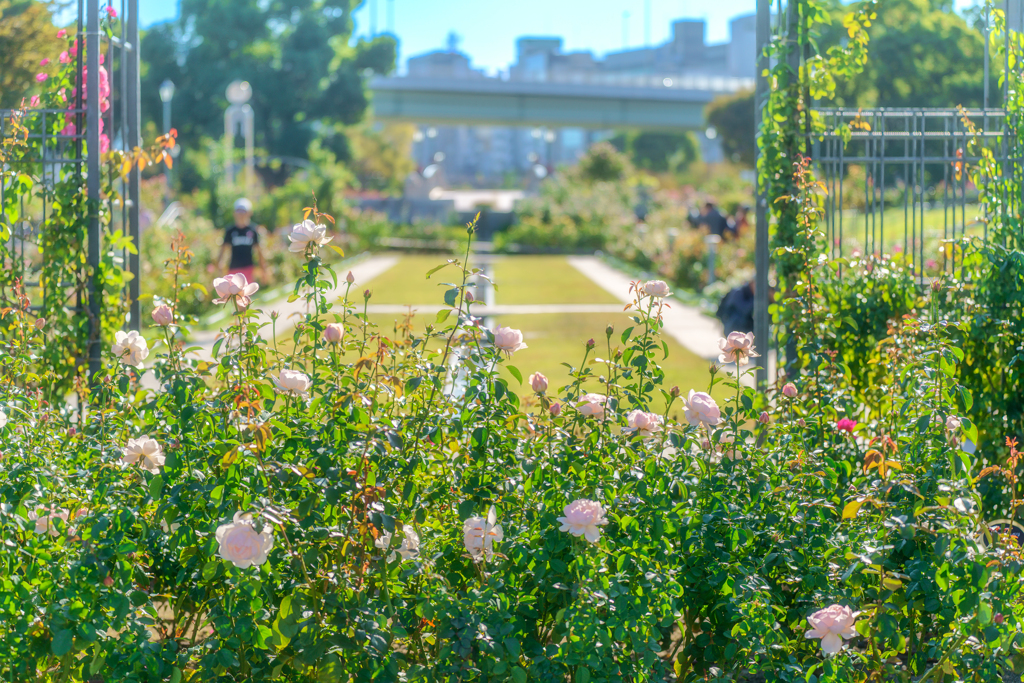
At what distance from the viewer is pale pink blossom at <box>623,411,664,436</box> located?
2.92 m

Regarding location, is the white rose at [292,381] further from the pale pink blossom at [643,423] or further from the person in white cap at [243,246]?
the person in white cap at [243,246]

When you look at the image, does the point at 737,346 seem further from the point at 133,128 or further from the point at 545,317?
the point at 545,317

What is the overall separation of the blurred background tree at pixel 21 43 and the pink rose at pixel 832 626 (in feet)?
18.0

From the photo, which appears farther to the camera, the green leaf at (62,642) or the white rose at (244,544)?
the green leaf at (62,642)

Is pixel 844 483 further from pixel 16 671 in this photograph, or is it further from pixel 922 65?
pixel 922 65

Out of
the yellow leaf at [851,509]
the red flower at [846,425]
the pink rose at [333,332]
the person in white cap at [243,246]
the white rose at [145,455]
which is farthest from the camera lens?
the person in white cap at [243,246]

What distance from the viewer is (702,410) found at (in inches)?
115

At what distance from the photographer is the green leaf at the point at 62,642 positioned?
2.40 m

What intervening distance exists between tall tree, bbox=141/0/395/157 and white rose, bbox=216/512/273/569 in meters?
54.0

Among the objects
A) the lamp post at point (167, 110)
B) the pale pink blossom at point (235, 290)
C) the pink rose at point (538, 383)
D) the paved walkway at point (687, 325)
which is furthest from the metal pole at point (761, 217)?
the lamp post at point (167, 110)

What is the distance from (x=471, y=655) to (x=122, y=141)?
397cm

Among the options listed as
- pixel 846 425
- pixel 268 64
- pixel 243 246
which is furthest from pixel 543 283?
pixel 268 64

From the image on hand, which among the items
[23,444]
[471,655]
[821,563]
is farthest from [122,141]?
[821,563]

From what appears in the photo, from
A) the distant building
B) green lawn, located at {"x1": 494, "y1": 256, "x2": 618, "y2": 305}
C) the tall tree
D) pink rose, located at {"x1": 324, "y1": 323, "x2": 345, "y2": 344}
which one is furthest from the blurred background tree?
the distant building
